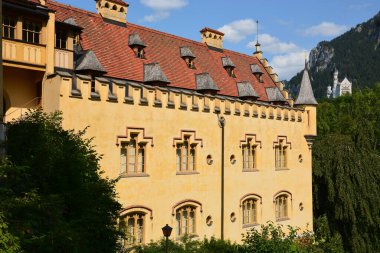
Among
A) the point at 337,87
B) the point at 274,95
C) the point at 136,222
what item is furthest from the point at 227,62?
the point at 337,87

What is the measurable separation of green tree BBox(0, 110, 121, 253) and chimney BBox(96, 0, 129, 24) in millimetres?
11135

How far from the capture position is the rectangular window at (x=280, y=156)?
2450cm

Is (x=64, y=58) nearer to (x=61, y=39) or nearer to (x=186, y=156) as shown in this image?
(x=61, y=39)

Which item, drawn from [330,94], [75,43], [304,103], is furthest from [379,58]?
[75,43]

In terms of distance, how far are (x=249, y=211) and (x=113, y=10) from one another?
1280 centimetres

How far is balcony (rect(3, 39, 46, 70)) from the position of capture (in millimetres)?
13828

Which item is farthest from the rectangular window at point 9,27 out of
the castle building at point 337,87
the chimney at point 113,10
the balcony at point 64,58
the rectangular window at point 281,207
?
the castle building at point 337,87

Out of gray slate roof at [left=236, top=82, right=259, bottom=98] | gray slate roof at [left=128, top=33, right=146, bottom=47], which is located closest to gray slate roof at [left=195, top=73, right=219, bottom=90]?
gray slate roof at [left=236, top=82, right=259, bottom=98]

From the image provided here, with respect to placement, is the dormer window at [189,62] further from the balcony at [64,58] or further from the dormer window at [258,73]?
the balcony at [64,58]

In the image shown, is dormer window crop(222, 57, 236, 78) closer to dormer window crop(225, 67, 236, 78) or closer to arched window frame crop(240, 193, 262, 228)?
dormer window crop(225, 67, 236, 78)

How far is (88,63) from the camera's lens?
55.3 ft

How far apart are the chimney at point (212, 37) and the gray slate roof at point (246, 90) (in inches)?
168

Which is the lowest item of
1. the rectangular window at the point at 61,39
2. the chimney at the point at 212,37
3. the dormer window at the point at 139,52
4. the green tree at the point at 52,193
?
the green tree at the point at 52,193

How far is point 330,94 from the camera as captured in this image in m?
181
